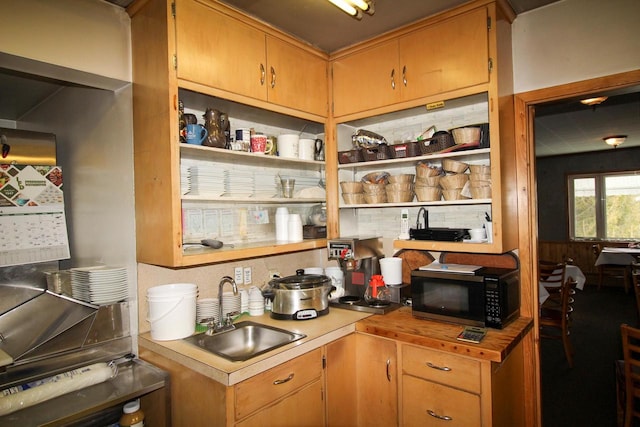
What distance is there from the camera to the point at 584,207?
764 centimetres

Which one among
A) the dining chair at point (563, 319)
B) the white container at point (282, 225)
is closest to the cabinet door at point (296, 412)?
the white container at point (282, 225)

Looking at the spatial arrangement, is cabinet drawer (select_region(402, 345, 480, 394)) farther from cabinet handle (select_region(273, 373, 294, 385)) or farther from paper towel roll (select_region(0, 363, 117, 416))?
paper towel roll (select_region(0, 363, 117, 416))

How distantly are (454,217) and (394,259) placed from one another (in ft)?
1.59

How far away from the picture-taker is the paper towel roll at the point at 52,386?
1.56 metres

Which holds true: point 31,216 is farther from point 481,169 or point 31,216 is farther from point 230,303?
point 481,169

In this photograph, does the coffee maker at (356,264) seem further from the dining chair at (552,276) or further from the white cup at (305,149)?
the dining chair at (552,276)

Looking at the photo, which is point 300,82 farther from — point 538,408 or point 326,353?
point 538,408

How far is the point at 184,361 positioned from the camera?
1721mm

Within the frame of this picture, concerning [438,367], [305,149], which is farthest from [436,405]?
[305,149]

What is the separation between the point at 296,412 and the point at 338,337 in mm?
432

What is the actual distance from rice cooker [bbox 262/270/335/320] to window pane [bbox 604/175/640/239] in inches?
299

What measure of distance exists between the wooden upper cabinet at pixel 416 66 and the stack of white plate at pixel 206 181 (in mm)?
1006

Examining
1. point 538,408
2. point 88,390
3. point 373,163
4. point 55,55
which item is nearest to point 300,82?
point 373,163

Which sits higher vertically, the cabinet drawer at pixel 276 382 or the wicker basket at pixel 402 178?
the wicker basket at pixel 402 178
